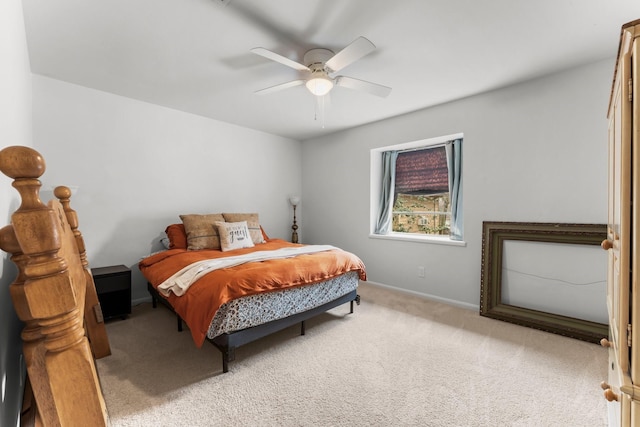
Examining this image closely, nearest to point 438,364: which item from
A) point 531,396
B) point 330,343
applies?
point 531,396

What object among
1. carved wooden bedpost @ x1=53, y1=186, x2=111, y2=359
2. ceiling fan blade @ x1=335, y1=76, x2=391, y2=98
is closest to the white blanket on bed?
carved wooden bedpost @ x1=53, y1=186, x2=111, y2=359

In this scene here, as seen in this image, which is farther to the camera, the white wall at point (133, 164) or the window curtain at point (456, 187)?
the window curtain at point (456, 187)

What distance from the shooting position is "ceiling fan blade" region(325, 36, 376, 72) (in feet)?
5.67

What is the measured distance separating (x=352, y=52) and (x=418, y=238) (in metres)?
2.57

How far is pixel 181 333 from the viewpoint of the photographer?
8.47ft

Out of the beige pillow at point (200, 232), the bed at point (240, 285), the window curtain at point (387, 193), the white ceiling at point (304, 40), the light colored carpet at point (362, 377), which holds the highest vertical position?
the white ceiling at point (304, 40)

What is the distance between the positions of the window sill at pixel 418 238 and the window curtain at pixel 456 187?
15 cm

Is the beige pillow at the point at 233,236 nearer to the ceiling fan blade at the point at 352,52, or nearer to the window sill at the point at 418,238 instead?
the window sill at the point at 418,238

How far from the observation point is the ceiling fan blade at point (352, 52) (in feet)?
5.67

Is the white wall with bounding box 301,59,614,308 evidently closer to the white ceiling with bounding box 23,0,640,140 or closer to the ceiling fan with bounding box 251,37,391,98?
the white ceiling with bounding box 23,0,640,140

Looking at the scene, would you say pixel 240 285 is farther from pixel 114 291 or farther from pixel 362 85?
pixel 362 85

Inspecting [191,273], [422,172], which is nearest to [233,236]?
[191,273]

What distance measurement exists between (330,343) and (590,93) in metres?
3.11

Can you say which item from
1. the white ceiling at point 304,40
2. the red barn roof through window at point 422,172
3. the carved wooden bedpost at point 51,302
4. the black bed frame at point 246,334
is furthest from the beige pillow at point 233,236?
the carved wooden bedpost at point 51,302
